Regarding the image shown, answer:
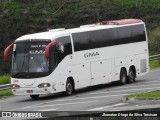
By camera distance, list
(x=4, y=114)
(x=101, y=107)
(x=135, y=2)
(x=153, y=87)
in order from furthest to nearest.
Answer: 1. (x=135, y=2)
2. (x=153, y=87)
3. (x=101, y=107)
4. (x=4, y=114)

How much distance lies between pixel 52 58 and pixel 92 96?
243cm

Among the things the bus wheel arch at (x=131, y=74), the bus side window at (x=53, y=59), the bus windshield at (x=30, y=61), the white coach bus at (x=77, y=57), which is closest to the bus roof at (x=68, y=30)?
the white coach bus at (x=77, y=57)

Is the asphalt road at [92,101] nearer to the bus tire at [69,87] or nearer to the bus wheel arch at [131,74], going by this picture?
the bus tire at [69,87]

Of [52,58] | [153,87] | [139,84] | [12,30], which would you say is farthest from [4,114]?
[12,30]

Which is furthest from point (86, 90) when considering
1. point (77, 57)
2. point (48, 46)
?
point (48, 46)

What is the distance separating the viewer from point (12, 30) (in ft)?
222

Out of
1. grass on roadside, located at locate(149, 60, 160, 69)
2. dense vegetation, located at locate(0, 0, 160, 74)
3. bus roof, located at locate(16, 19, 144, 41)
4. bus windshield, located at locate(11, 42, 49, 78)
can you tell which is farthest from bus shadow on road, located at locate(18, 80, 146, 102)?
dense vegetation, located at locate(0, 0, 160, 74)

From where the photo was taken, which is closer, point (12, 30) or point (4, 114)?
point (4, 114)

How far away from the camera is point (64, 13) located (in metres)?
72.0

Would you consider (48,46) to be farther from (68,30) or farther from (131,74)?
(131,74)

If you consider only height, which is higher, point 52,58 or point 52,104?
point 52,58

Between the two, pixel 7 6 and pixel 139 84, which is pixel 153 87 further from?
pixel 7 6

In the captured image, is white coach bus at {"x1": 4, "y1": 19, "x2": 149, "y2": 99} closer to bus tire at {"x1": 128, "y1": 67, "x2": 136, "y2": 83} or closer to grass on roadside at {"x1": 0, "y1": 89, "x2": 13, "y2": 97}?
bus tire at {"x1": 128, "y1": 67, "x2": 136, "y2": 83}

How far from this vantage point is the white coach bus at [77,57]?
28.7 meters
